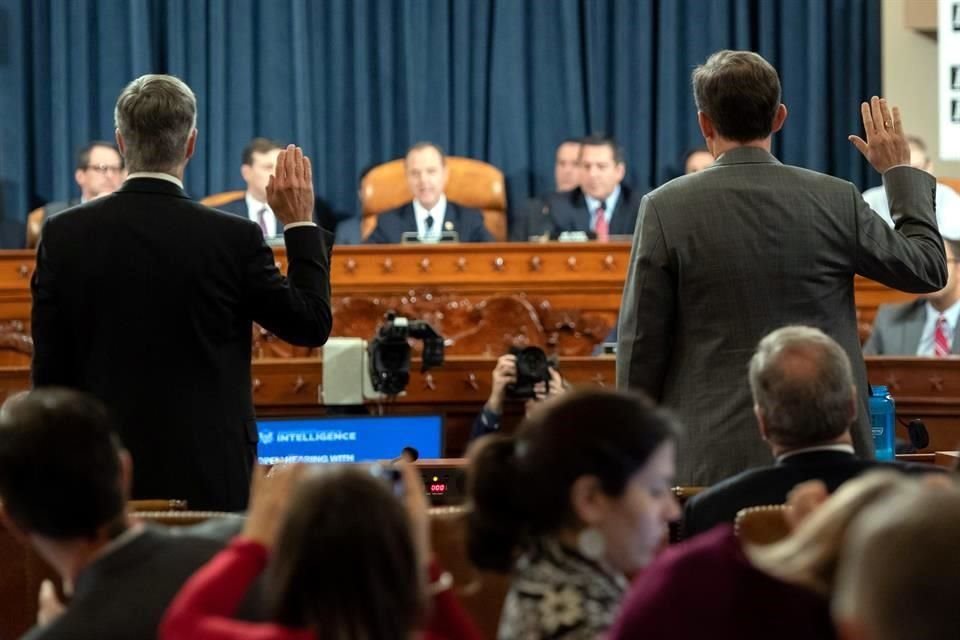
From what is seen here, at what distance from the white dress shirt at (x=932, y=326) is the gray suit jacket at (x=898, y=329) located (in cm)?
2

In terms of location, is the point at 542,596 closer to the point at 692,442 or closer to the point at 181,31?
the point at 692,442

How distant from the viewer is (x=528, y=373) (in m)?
5.61

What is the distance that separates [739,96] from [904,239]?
1.65 feet

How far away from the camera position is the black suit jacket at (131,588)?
2.02 m

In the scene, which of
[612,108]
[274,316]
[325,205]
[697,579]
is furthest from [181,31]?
[697,579]

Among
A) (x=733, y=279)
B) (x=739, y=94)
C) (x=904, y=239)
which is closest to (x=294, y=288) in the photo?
(x=733, y=279)

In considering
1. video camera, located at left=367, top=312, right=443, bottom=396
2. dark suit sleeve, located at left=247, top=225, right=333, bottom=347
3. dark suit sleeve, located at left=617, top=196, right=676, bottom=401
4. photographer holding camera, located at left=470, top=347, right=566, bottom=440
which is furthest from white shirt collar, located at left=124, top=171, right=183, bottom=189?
photographer holding camera, located at left=470, top=347, right=566, bottom=440

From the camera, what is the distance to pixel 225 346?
3.57 metres

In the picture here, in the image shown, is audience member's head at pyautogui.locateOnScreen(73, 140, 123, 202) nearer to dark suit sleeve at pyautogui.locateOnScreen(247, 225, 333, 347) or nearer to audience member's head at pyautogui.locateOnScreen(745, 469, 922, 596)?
dark suit sleeve at pyautogui.locateOnScreen(247, 225, 333, 347)

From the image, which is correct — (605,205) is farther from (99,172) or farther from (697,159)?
(99,172)

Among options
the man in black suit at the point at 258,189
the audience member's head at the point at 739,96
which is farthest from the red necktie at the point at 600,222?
the audience member's head at the point at 739,96

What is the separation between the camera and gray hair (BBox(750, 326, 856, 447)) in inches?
114

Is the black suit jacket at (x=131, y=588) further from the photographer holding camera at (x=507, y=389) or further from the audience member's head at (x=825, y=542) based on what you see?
the photographer holding camera at (x=507, y=389)

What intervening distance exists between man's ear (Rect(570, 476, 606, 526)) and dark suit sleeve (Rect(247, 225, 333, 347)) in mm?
1542
